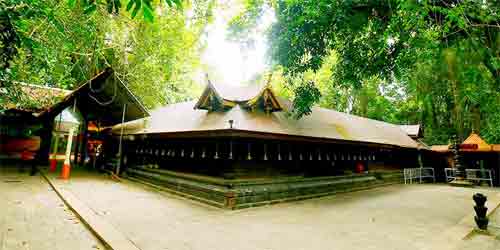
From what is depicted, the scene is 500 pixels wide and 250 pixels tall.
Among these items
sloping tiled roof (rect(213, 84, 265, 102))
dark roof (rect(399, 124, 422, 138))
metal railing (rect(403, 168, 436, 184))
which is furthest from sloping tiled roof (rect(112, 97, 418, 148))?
dark roof (rect(399, 124, 422, 138))

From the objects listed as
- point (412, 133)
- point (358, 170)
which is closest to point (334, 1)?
point (358, 170)

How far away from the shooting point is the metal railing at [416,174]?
20.0 meters

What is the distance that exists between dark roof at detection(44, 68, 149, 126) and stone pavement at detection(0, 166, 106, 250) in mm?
6013

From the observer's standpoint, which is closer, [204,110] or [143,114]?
[204,110]

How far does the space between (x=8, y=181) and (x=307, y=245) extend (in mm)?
12517

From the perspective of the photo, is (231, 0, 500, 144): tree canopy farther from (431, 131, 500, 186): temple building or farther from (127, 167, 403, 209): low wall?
(431, 131, 500, 186): temple building

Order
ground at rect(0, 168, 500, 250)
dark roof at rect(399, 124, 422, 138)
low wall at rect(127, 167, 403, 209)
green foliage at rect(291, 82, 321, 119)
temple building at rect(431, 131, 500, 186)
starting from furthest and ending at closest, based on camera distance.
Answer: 1. dark roof at rect(399, 124, 422, 138)
2. temple building at rect(431, 131, 500, 186)
3. green foliage at rect(291, 82, 321, 119)
4. low wall at rect(127, 167, 403, 209)
5. ground at rect(0, 168, 500, 250)

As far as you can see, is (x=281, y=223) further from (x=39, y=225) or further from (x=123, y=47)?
(x=123, y=47)

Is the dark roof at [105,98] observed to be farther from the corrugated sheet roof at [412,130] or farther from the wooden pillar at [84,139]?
the corrugated sheet roof at [412,130]

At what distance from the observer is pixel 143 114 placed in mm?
14594

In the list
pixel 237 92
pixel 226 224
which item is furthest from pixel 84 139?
pixel 226 224

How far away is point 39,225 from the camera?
5859 mm

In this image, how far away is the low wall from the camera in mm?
8906

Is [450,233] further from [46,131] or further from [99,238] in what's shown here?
[46,131]
